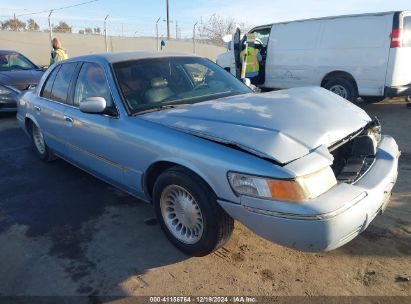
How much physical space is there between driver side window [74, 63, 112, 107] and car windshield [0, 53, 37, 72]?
6.53 m

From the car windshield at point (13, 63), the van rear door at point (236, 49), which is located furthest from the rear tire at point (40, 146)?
the van rear door at point (236, 49)

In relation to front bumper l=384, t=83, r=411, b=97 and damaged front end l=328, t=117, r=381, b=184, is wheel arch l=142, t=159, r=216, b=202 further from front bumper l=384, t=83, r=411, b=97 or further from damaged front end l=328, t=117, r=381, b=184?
front bumper l=384, t=83, r=411, b=97

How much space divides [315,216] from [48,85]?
12.9ft

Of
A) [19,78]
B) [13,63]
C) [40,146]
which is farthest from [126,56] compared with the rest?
[13,63]

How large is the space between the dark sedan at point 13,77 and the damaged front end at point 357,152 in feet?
23.0

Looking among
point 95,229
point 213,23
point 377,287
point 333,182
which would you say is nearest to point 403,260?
point 377,287

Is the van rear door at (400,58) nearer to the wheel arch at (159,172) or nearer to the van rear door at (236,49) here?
the van rear door at (236,49)

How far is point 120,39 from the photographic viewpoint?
27281mm

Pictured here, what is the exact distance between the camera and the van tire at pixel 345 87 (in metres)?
7.99

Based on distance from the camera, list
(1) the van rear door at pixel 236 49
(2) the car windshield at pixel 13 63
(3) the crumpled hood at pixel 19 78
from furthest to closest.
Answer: (2) the car windshield at pixel 13 63, (1) the van rear door at pixel 236 49, (3) the crumpled hood at pixel 19 78

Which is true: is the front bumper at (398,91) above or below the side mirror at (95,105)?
below

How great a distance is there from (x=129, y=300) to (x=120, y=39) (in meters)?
26.9

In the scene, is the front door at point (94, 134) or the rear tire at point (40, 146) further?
the rear tire at point (40, 146)

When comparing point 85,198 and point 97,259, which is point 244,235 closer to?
point 97,259
